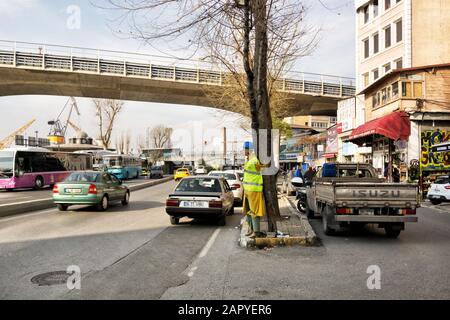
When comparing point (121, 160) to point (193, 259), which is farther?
point (121, 160)

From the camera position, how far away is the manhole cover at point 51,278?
551cm

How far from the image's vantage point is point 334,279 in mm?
5785

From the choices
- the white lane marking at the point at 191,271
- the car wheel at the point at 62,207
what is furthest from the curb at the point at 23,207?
the white lane marking at the point at 191,271

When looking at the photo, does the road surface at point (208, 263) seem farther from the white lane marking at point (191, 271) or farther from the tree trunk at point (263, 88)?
the tree trunk at point (263, 88)

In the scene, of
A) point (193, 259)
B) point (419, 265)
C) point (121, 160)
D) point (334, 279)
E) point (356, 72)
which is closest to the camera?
point (334, 279)

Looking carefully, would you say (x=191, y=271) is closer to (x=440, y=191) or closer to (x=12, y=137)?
(x=440, y=191)

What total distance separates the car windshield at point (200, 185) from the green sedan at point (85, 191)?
156 inches

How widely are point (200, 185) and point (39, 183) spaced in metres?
21.5

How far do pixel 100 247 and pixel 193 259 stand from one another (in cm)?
208

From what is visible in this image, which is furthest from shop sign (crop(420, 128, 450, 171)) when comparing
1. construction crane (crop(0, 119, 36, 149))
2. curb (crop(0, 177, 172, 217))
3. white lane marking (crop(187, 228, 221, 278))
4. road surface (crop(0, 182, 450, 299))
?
construction crane (crop(0, 119, 36, 149))

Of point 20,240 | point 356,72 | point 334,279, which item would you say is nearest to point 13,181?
point 20,240

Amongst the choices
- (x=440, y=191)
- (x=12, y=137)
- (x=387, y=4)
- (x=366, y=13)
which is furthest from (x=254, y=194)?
(x=12, y=137)

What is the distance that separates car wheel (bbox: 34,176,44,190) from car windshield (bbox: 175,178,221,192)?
68.2 feet
